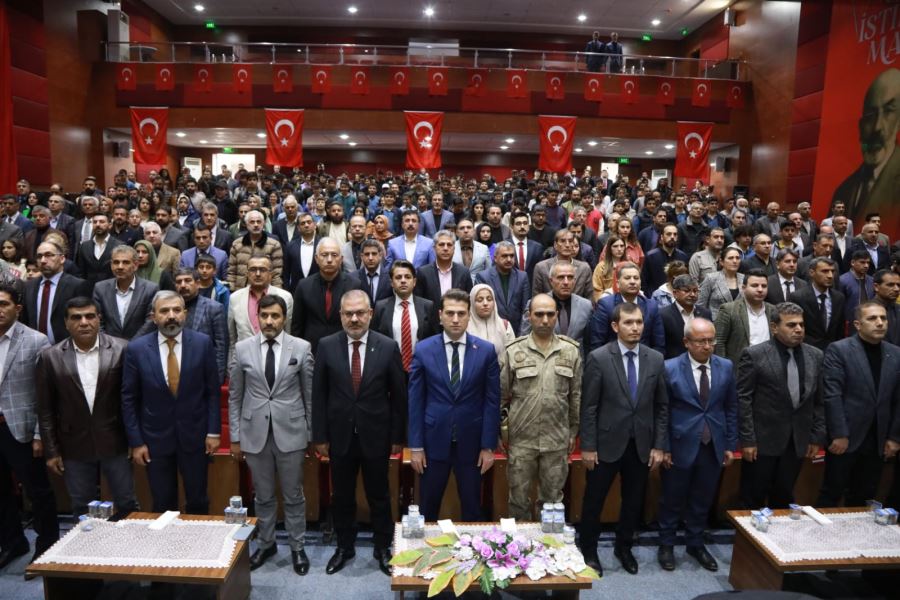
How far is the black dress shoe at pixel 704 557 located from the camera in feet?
11.7

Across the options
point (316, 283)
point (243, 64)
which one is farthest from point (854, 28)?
point (243, 64)

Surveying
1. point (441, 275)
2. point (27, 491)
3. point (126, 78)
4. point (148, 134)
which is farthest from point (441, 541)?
point (126, 78)

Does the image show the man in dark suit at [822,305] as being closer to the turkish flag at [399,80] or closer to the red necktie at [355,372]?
the red necktie at [355,372]

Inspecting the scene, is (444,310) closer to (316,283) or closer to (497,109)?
(316,283)

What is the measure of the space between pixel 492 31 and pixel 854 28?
35.1 ft

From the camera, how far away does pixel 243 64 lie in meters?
14.2

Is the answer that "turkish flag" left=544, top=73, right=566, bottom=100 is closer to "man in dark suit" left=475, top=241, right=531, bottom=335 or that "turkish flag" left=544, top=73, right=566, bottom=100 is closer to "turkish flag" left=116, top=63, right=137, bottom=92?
"turkish flag" left=116, top=63, right=137, bottom=92

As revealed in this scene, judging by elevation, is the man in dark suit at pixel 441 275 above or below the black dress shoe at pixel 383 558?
above

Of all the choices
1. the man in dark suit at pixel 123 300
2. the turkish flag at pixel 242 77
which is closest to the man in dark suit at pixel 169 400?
the man in dark suit at pixel 123 300

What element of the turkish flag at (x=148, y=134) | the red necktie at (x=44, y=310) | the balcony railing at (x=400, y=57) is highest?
the balcony railing at (x=400, y=57)

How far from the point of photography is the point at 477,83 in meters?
14.6

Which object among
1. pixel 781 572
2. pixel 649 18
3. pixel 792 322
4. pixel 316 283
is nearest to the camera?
pixel 781 572

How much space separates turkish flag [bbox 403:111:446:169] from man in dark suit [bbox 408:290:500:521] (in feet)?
32.0

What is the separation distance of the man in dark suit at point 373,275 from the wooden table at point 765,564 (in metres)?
2.88
